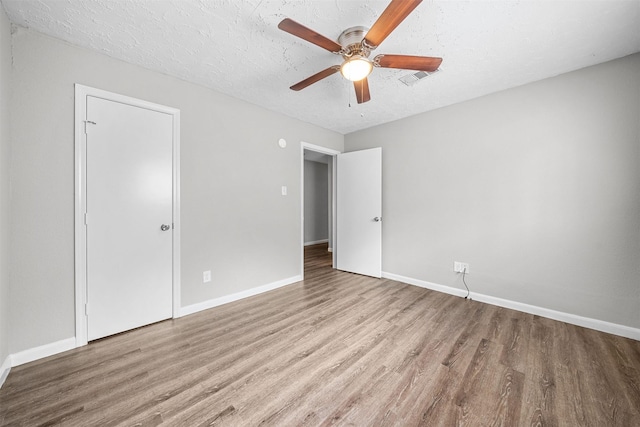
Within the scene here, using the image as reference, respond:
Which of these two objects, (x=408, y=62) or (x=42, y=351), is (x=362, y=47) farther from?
(x=42, y=351)

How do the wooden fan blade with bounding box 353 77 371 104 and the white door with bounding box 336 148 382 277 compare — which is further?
the white door with bounding box 336 148 382 277

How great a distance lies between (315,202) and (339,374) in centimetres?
567

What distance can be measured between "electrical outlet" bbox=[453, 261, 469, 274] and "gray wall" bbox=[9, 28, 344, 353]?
2.17 meters

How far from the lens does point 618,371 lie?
1677 mm

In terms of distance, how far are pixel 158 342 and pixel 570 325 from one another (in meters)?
3.86

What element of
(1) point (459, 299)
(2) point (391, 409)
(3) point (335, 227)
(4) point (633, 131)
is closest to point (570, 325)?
(1) point (459, 299)

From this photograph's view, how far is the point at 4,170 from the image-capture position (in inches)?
64.2

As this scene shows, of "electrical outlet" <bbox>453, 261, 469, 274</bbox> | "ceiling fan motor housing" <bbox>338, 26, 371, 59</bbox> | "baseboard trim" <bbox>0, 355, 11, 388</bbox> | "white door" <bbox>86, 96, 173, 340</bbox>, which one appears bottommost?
"baseboard trim" <bbox>0, 355, 11, 388</bbox>

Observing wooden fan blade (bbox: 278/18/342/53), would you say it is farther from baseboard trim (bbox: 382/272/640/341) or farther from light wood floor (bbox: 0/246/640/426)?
baseboard trim (bbox: 382/272/640/341)

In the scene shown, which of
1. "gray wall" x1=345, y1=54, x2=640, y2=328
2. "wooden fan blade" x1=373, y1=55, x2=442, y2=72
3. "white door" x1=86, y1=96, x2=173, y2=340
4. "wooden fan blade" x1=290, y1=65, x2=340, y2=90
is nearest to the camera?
"wooden fan blade" x1=373, y1=55, x2=442, y2=72

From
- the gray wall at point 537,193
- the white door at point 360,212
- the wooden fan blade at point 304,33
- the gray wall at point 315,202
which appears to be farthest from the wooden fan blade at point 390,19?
the gray wall at point 315,202

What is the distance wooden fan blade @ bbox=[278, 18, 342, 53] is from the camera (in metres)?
1.38

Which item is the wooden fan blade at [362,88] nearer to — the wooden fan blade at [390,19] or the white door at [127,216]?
the wooden fan blade at [390,19]

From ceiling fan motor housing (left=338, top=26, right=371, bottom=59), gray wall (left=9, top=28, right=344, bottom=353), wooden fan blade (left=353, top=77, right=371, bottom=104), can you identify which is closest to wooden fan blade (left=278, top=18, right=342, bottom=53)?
ceiling fan motor housing (left=338, top=26, right=371, bottom=59)
